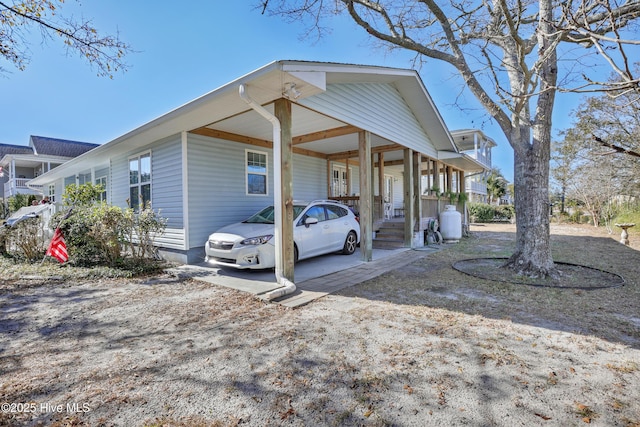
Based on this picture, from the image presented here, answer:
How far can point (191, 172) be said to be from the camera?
276 inches

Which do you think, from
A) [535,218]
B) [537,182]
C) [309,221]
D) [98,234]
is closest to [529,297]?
[535,218]

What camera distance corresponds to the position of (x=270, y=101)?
5.20 m

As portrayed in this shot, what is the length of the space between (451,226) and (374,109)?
231 inches

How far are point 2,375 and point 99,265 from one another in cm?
505

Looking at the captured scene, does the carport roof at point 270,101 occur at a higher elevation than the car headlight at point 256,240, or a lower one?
higher

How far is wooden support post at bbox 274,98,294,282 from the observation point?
492cm

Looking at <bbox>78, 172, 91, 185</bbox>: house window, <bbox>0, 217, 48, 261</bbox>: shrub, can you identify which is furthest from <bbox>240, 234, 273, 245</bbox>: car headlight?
<bbox>78, 172, 91, 185</bbox>: house window

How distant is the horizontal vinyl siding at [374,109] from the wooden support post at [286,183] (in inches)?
19.5

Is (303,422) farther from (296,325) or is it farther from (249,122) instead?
(249,122)

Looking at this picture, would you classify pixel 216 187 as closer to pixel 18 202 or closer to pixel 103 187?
pixel 103 187

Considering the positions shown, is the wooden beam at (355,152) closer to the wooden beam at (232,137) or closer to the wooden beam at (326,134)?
the wooden beam at (326,134)

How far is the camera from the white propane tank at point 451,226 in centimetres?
1107

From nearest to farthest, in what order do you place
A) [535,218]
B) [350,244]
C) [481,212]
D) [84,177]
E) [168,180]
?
→ [535,218], [168,180], [350,244], [84,177], [481,212]

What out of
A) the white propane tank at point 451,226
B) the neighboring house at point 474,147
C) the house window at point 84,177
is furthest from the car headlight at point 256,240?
the neighboring house at point 474,147
